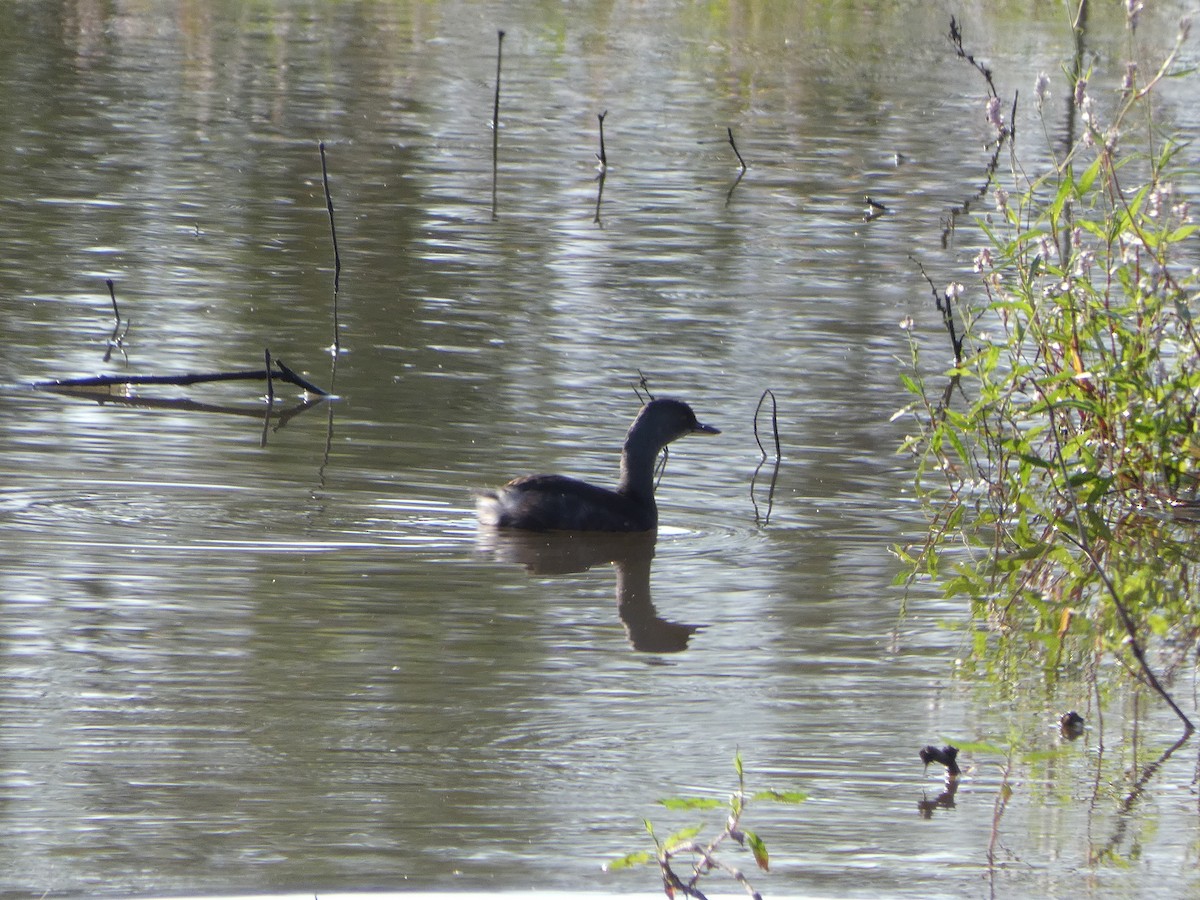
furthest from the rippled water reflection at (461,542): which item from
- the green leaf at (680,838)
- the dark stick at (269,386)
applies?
the green leaf at (680,838)

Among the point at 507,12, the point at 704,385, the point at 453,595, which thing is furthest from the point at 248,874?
the point at 507,12

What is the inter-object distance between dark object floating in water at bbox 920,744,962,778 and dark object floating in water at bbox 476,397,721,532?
9.16 feet

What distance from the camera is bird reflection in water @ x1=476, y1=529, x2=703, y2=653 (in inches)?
279

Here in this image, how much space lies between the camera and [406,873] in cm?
431

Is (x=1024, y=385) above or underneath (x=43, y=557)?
above

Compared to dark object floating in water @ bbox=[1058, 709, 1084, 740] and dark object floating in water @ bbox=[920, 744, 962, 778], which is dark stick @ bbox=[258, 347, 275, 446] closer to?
dark object floating in water @ bbox=[1058, 709, 1084, 740]

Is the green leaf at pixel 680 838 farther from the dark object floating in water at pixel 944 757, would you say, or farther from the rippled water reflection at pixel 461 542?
the dark object floating in water at pixel 944 757

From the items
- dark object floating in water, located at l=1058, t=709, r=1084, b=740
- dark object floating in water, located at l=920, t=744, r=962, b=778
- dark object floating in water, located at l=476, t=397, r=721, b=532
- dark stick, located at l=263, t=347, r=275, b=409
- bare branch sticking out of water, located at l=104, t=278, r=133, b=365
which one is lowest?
bare branch sticking out of water, located at l=104, t=278, r=133, b=365

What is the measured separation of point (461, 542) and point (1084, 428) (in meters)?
2.40

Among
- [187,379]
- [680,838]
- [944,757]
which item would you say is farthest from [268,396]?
[680,838]

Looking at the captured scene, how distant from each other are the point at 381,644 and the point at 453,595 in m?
0.70

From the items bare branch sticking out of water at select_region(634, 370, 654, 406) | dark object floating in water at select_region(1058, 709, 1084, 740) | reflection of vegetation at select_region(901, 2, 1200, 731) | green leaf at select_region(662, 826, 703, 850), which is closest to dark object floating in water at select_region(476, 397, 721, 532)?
reflection of vegetation at select_region(901, 2, 1200, 731)

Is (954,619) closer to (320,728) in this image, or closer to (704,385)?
(320,728)

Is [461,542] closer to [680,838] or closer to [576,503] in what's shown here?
[576,503]
